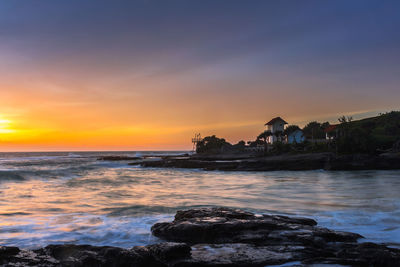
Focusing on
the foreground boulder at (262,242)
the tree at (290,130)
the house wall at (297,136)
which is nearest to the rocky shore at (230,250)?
the foreground boulder at (262,242)

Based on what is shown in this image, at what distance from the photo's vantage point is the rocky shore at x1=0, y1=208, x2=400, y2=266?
4.64 metres

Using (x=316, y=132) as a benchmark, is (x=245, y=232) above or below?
below

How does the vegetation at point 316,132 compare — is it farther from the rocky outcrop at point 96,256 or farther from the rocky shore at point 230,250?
the rocky outcrop at point 96,256

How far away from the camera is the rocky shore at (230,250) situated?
464 cm

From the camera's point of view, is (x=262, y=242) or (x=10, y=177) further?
(x=10, y=177)

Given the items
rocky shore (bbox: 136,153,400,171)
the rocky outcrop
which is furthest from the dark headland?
the rocky outcrop

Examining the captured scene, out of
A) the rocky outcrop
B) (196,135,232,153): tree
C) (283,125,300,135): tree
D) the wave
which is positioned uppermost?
(283,125,300,135): tree

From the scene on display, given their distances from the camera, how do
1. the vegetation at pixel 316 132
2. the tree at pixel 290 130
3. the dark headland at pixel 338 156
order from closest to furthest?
the dark headland at pixel 338 156 → the tree at pixel 290 130 → the vegetation at pixel 316 132

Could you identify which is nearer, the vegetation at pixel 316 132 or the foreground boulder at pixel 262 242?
the foreground boulder at pixel 262 242

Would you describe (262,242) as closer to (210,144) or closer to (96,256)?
(96,256)

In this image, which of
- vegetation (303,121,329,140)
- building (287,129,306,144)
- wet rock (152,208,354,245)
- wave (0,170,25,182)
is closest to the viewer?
wet rock (152,208,354,245)

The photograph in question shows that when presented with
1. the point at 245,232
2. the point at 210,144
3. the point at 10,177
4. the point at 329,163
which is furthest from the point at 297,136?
the point at 245,232

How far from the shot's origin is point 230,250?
5.26 metres

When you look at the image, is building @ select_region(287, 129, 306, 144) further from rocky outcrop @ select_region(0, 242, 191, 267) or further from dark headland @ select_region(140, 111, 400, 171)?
rocky outcrop @ select_region(0, 242, 191, 267)
